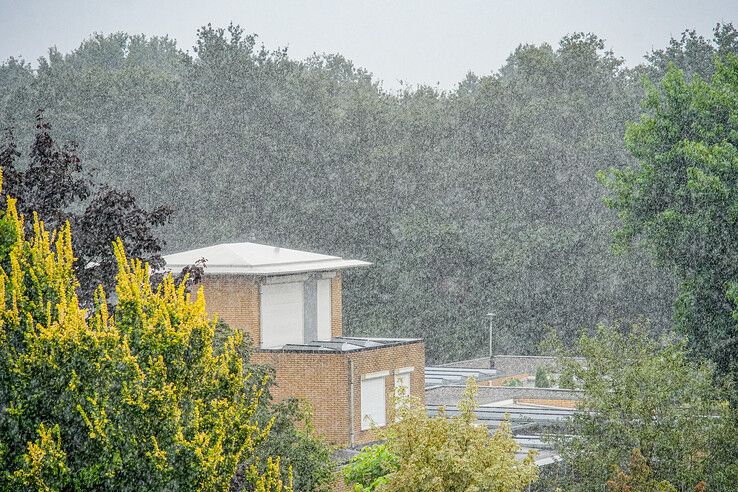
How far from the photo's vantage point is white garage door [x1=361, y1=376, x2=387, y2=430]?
3284 centimetres

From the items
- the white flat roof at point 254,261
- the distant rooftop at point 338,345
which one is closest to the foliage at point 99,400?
the distant rooftop at point 338,345

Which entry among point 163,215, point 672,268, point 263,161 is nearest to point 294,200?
point 263,161

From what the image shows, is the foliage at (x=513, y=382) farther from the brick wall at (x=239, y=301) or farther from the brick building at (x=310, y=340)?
the brick wall at (x=239, y=301)

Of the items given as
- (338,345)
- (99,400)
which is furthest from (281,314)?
(99,400)

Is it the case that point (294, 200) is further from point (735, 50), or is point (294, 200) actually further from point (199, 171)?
point (735, 50)

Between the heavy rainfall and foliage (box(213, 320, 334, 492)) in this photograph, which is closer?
the heavy rainfall

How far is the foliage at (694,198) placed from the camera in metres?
37.4

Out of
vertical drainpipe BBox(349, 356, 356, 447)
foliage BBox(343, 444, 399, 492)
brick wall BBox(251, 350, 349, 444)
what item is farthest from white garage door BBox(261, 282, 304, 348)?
foliage BBox(343, 444, 399, 492)

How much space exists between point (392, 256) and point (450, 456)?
50453mm

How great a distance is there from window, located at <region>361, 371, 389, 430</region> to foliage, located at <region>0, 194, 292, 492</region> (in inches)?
810

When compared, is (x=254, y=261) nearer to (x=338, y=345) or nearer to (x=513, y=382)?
(x=338, y=345)

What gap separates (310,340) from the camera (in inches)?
1433

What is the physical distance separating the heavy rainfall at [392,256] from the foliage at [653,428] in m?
0.07

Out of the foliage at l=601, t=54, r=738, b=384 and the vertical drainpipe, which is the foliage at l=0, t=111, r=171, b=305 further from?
the foliage at l=601, t=54, r=738, b=384
